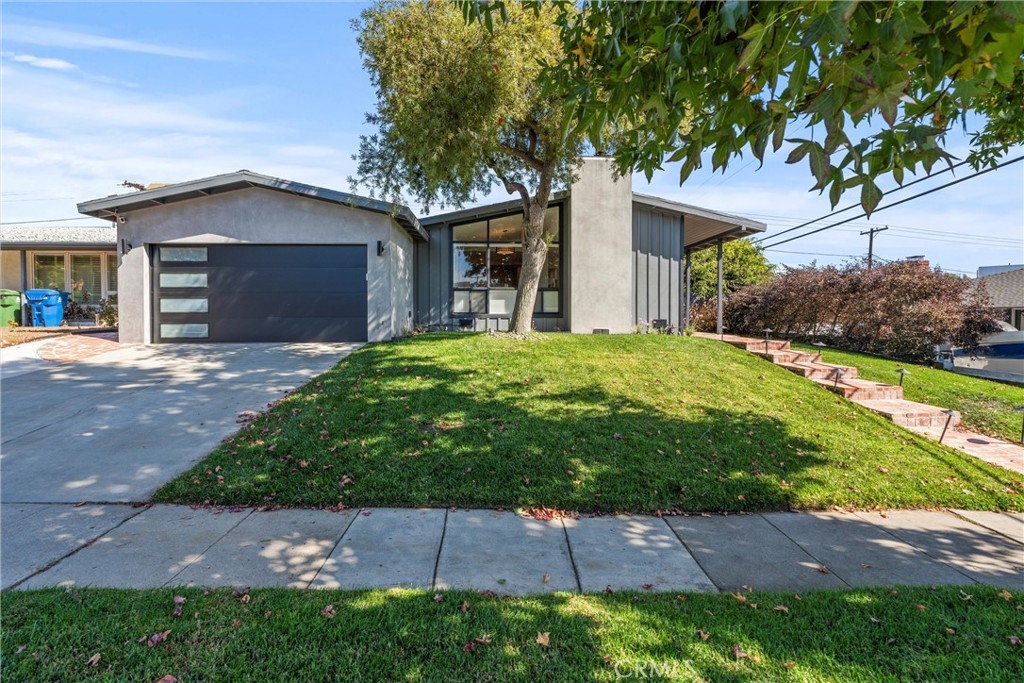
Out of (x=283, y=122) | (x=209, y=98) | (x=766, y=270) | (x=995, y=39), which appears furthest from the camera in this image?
(x=766, y=270)

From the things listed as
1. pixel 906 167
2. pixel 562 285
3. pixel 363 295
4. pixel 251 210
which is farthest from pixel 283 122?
pixel 906 167

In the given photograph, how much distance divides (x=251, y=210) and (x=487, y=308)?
6.33m

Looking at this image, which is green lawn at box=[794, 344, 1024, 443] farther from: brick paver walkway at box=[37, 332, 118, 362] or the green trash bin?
the green trash bin

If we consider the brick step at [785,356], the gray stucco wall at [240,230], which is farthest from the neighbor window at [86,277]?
the brick step at [785,356]

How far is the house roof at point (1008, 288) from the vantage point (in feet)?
53.5

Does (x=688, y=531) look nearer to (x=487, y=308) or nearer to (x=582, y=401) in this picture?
(x=582, y=401)

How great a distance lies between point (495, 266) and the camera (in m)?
13.4

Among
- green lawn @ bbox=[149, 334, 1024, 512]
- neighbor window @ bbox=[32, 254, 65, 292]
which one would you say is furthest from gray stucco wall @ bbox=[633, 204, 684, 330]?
neighbor window @ bbox=[32, 254, 65, 292]

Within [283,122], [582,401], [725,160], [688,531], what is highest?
[283,122]

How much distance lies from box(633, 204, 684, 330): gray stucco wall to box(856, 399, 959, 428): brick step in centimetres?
663

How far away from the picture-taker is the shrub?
10727 mm

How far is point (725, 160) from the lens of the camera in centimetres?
230

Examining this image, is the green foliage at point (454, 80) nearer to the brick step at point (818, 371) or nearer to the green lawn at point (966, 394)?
the brick step at point (818, 371)

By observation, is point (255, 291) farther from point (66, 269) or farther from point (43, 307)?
point (66, 269)
